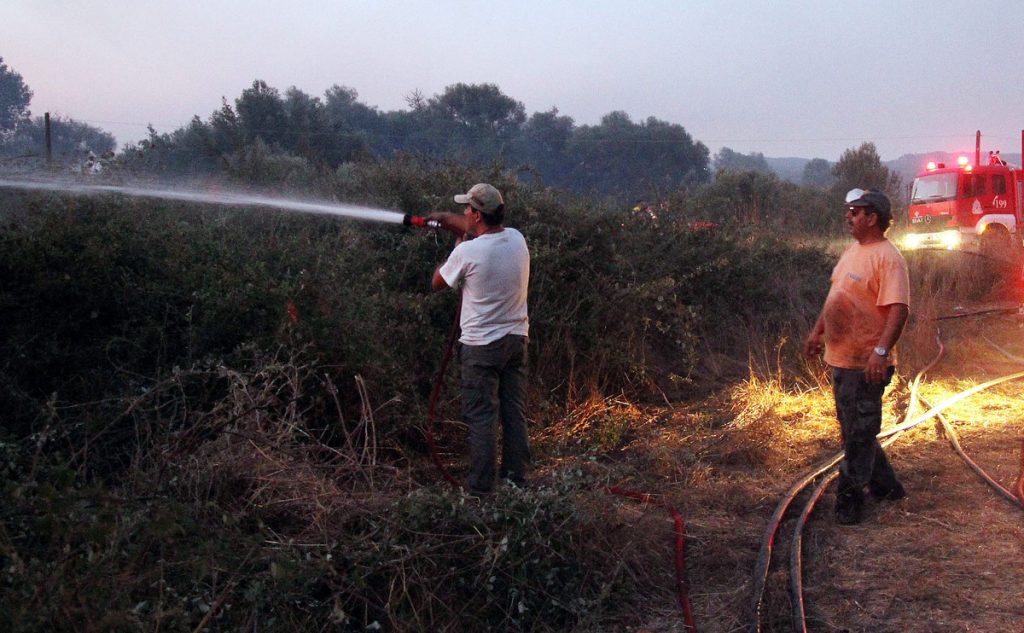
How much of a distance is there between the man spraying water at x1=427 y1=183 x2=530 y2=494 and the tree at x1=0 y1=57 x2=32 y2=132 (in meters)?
23.1

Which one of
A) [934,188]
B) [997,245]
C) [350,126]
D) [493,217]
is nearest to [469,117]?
[350,126]

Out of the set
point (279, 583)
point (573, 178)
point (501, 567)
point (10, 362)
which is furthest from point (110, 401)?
point (573, 178)

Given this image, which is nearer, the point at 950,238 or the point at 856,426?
the point at 856,426

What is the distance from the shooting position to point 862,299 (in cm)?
572

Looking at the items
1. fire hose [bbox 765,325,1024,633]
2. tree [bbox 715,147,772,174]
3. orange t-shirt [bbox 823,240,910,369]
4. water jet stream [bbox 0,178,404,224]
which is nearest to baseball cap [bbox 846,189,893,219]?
orange t-shirt [bbox 823,240,910,369]

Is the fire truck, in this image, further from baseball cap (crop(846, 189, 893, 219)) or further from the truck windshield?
baseball cap (crop(846, 189, 893, 219))

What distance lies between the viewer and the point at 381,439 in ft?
21.8

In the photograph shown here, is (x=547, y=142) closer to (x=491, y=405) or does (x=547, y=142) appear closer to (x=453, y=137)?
(x=453, y=137)

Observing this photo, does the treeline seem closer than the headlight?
Yes

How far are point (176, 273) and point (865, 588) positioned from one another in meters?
4.69

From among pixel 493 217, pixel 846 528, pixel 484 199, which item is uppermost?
pixel 484 199

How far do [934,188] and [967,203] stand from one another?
1082 millimetres

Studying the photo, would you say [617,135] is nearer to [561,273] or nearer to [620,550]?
[561,273]

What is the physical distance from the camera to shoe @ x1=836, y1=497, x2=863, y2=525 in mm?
5902
